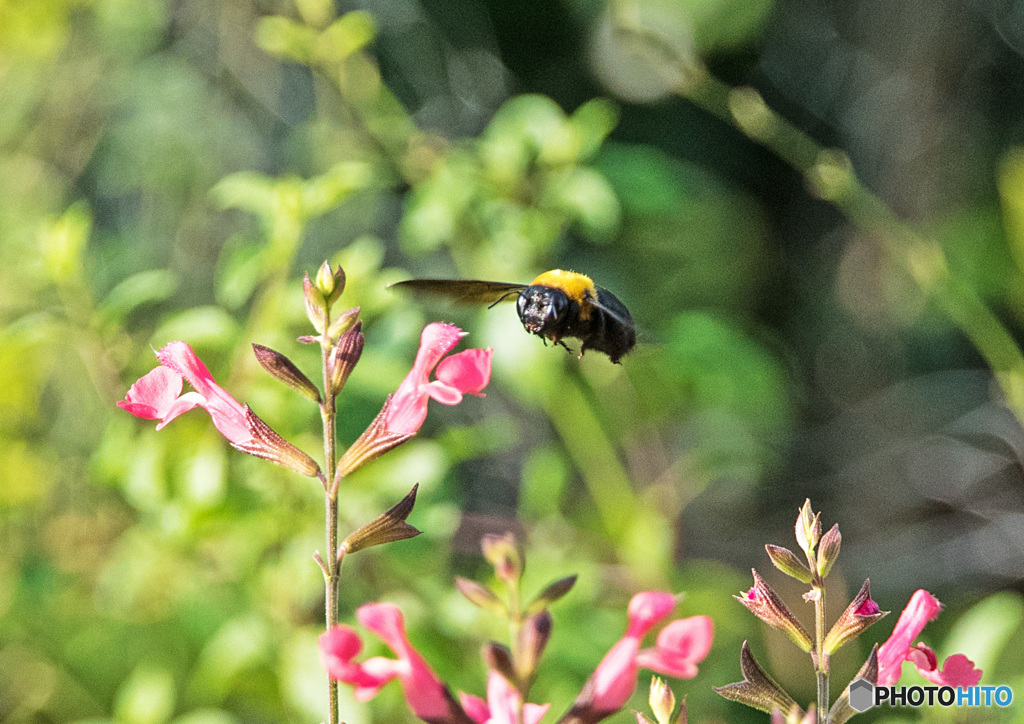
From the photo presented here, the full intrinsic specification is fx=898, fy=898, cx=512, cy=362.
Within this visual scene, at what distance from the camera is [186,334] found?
0.98m

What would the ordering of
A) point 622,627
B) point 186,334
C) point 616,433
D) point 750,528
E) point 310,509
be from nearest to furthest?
1. point 186,334
2. point 310,509
3. point 622,627
4. point 616,433
5. point 750,528

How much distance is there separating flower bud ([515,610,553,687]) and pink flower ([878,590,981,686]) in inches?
9.9

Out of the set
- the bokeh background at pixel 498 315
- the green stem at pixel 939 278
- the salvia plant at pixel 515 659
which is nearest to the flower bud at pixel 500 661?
the salvia plant at pixel 515 659

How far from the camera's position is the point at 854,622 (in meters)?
0.50

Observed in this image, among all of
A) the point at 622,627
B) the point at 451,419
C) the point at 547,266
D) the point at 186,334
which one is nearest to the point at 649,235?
the point at 451,419

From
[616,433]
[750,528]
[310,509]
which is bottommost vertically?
[750,528]

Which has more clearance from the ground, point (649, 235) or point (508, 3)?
point (508, 3)

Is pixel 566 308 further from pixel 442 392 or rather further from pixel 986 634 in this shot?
pixel 986 634

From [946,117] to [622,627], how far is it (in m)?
1.58

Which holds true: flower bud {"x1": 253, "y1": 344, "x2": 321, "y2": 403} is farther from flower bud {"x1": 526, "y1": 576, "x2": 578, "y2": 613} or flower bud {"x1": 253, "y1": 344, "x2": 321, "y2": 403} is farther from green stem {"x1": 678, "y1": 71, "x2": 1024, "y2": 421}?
green stem {"x1": 678, "y1": 71, "x2": 1024, "y2": 421}

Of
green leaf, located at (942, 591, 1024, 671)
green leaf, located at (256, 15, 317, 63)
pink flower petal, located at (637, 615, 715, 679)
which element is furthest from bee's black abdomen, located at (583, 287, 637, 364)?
green leaf, located at (256, 15, 317, 63)

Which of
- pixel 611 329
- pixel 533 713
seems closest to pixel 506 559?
pixel 533 713

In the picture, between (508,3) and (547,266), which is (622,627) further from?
(508,3)

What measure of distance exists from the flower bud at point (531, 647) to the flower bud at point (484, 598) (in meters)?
0.02
